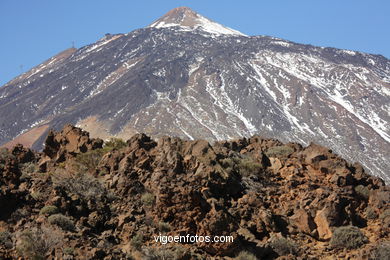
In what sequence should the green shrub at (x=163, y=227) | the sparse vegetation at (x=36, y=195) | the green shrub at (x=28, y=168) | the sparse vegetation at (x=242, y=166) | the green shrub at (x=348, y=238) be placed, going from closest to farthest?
1. the green shrub at (x=163, y=227)
2. the sparse vegetation at (x=36, y=195)
3. the green shrub at (x=348, y=238)
4. the sparse vegetation at (x=242, y=166)
5. the green shrub at (x=28, y=168)

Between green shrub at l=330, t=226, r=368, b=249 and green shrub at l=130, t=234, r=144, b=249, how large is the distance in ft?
19.0

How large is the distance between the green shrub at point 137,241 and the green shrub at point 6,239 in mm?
3106

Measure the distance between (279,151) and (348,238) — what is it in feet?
26.1

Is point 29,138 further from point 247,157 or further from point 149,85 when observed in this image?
point 247,157

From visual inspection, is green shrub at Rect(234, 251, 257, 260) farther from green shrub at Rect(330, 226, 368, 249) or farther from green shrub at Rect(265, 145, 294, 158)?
green shrub at Rect(265, 145, 294, 158)

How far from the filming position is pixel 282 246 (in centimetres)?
1948

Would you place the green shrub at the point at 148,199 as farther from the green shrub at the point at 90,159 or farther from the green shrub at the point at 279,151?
the green shrub at the point at 279,151

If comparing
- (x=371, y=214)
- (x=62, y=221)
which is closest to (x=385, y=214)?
(x=371, y=214)

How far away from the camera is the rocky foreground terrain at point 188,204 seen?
18.2 meters

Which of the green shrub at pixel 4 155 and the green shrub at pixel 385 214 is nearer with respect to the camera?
the green shrub at pixel 385 214

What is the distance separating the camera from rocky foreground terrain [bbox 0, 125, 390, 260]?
18156mm

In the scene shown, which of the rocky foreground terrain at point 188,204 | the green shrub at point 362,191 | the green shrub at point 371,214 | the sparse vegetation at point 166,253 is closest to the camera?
the sparse vegetation at point 166,253

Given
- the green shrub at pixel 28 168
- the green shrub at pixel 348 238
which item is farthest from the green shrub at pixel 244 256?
the green shrub at pixel 28 168

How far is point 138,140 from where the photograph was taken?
87.5 feet
